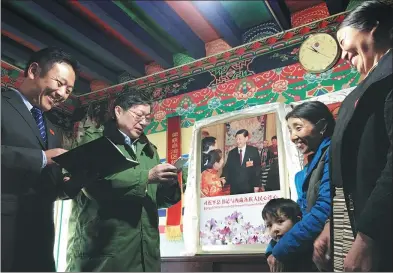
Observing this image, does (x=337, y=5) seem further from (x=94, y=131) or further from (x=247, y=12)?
(x=94, y=131)

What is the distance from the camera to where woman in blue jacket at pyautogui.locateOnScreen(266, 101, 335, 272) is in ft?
4.44

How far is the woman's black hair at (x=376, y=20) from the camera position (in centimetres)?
133

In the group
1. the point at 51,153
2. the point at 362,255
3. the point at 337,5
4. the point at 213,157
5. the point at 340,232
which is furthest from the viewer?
the point at 213,157

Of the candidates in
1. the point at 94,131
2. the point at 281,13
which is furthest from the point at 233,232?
the point at 281,13

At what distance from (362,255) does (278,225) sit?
0.35m

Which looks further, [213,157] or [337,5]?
[213,157]

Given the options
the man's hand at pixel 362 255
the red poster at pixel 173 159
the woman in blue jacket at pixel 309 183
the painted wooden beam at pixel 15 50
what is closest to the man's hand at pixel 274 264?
the woman in blue jacket at pixel 309 183

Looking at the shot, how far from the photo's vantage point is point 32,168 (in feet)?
4.44

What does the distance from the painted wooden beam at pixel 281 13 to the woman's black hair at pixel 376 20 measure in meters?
0.27

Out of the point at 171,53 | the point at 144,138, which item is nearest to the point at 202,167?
the point at 144,138

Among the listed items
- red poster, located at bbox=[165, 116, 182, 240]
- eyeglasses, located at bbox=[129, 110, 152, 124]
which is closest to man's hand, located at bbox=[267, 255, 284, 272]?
red poster, located at bbox=[165, 116, 182, 240]

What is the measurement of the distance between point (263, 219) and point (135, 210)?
0.53m

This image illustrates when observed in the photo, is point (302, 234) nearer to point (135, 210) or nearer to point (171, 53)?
point (135, 210)

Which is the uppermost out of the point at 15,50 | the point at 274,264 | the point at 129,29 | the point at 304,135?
the point at 129,29
